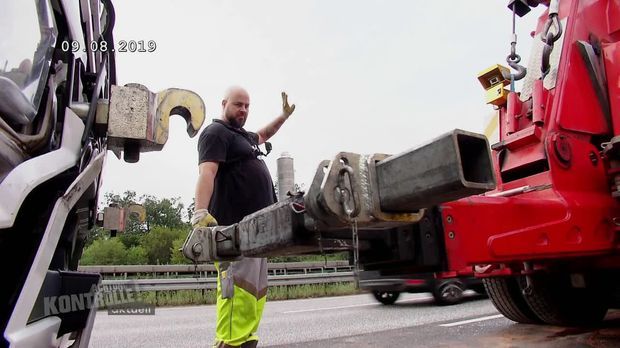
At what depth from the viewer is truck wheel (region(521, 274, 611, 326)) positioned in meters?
3.38

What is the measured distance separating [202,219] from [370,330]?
2.84 metres

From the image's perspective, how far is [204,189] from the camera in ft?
8.04

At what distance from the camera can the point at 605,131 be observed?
2.80 meters

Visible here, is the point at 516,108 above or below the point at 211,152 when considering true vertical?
above

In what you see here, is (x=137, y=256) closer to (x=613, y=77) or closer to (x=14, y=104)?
(x=613, y=77)

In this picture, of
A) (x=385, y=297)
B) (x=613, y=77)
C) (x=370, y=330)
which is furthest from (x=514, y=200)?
(x=385, y=297)

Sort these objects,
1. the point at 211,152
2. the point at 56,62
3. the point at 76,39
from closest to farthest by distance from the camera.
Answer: the point at 56,62 → the point at 76,39 → the point at 211,152

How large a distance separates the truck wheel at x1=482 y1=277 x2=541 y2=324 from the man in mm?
1974

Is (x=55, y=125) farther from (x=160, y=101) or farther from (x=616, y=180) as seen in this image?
(x=616, y=180)

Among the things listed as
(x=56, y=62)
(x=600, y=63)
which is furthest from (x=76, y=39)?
(x=600, y=63)

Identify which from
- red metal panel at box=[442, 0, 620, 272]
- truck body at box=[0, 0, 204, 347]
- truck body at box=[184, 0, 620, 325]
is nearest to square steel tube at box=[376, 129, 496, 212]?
truck body at box=[184, 0, 620, 325]

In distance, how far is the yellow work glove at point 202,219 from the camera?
7.26 feet

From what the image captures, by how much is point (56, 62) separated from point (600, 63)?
2.95 metres

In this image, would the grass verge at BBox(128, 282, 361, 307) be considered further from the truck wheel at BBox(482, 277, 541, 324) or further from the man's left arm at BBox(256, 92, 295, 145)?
the man's left arm at BBox(256, 92, 295, 145)
